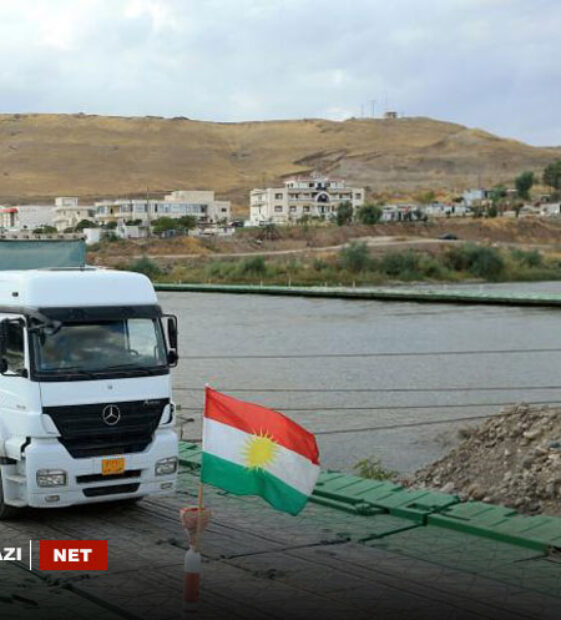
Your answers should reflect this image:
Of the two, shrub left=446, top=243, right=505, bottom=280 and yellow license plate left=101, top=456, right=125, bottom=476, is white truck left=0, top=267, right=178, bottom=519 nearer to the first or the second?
yellow license plate left=101, top=456, right=125, bottom=476

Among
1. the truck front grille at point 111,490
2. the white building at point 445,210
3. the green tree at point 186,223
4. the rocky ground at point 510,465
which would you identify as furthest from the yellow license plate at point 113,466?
the white building at point 445,210

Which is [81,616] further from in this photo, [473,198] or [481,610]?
[473,198]

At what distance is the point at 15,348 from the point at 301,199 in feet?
470

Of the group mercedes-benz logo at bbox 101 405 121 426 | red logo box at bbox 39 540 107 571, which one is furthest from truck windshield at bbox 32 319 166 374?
red logo box at bbox 39 540 107 571

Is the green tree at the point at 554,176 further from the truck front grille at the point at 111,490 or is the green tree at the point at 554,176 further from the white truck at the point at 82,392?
the truck front grille at the point at 111,490

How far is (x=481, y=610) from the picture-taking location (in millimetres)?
7004

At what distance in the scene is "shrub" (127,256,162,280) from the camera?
83.9 m

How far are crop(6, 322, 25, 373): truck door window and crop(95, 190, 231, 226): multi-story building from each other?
410ft

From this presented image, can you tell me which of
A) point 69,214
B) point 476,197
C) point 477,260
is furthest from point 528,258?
point 69,214

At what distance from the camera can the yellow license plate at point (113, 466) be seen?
8.98m

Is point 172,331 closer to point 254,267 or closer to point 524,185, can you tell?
point 254,267

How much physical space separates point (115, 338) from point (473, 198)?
158m

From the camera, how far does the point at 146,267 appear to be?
84.6m

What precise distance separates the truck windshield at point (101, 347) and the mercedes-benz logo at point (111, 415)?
347 mm
